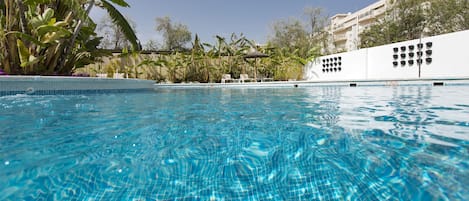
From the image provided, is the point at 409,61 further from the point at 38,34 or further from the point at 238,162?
the point at 38,34

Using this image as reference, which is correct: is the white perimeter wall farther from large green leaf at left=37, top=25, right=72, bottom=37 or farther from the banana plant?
large green leaf at left=37, top=25, right=72, bottom=37

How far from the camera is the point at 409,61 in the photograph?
1445cm

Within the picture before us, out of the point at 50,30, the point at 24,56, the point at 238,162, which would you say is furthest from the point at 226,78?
the point at 238,162

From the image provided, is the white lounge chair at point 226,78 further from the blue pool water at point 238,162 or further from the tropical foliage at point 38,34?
the blue pool water at point 238,162

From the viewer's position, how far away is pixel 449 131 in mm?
2584

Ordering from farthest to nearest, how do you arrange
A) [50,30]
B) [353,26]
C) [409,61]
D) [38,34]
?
[353,26] < [409,61] < [38,34] < [50,30]

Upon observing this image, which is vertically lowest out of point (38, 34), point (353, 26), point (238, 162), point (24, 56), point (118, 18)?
point (238, 162)

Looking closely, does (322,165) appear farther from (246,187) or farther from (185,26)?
(185,26)

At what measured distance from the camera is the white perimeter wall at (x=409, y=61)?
12.8 m

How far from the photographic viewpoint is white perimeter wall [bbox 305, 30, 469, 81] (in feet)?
42.1

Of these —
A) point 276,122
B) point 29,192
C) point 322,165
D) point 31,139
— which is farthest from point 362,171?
point 31,139

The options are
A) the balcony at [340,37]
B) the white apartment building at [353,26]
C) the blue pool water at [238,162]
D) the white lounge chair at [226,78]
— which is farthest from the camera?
the balcony at [340,37]

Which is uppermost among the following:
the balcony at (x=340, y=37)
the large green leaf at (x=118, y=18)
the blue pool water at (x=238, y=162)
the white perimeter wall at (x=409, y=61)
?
the balcony at (x=340, y=37)

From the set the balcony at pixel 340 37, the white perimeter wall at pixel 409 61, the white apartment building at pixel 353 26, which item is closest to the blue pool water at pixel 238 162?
the white perimeter wall at pixel 409 61
